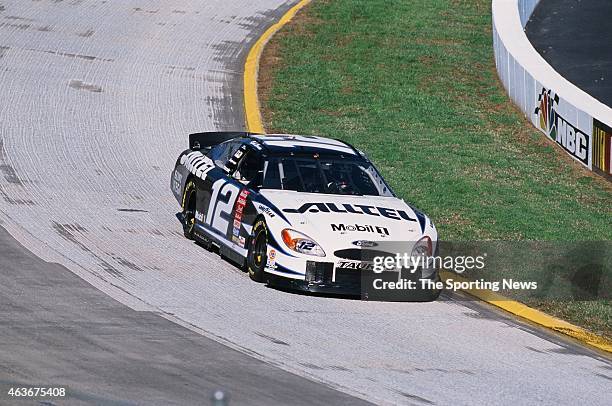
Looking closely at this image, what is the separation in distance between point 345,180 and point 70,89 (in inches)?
371

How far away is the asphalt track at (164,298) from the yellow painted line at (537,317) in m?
0.21

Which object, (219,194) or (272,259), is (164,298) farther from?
(219,194)

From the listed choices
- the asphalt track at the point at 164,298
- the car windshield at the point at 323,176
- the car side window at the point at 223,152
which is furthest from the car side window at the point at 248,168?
the asphalt track at the point at 164,298

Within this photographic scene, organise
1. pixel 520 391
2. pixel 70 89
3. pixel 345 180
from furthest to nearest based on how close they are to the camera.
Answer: pixel 70 89 < pixel 345 180 < pixel 520 391

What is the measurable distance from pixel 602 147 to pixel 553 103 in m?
1.98

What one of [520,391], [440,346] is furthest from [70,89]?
[520,391]

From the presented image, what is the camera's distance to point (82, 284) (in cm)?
1216

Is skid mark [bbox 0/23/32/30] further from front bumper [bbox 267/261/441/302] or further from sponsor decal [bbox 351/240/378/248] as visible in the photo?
sponsor decal [bbox 351/240/378/248]

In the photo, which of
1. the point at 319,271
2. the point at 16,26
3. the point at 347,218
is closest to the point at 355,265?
the point at 319,271

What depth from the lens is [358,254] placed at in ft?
40.3

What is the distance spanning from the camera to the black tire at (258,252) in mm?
12641

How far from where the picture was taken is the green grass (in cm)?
1623

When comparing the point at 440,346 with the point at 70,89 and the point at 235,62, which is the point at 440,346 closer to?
the point at 70,89

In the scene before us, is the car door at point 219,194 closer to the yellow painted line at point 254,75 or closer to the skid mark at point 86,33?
the yellow painted line at point 254,75
